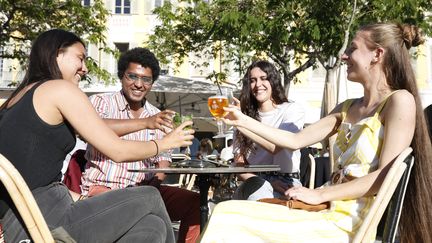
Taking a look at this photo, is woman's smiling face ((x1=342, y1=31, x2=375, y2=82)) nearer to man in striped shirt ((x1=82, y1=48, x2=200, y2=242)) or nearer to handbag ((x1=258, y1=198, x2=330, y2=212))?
handbag ((x1=258, y1=198, x2=330, y2=212))

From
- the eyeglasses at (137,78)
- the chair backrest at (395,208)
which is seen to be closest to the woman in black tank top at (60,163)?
the chair backrest at (395,208)

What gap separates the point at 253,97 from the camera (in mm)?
4574

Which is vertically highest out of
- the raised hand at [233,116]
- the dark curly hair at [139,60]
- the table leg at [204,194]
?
the dark curly hair at [139,60]

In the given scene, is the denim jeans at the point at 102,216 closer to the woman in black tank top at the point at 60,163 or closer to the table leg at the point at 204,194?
the woman in black tank top at the point at 60,163

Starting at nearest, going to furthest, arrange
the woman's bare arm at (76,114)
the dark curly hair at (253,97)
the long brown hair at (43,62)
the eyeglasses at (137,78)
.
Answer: the woman's bare arm at (76,114), the long brown hair at (43,62), the eyeglasses at (137,78), the dark curly hair at (253,97)

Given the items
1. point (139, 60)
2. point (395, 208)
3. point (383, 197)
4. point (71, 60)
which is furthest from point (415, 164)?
point (139, 60)

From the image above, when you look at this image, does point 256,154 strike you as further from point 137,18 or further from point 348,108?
point 137,18

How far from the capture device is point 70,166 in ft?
13.7

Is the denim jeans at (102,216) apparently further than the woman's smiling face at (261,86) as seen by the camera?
No

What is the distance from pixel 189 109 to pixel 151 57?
9.61 m

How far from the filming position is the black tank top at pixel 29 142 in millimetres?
2416

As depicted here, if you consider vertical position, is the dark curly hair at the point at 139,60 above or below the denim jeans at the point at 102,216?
above

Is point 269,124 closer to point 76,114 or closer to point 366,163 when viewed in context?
point 366,163

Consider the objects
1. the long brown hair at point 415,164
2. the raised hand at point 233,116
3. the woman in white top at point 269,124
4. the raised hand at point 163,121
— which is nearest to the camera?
the long brown hair at point 415,164
